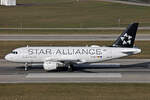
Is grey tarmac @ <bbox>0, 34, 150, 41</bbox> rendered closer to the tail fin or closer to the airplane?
the tail fin

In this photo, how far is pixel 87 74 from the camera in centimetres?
5228

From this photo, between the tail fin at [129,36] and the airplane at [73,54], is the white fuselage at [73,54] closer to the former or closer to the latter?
the airplane at [73,54]

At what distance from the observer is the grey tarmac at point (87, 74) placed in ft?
159

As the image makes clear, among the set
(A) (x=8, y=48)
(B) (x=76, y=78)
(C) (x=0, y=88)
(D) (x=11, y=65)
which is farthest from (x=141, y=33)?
(C) (x=0, y=88)

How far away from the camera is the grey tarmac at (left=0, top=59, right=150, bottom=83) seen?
48438mm

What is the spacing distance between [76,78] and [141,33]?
52277mm

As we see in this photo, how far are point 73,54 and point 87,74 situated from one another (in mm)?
3643

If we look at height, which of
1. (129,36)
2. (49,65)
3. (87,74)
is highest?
(129,36)

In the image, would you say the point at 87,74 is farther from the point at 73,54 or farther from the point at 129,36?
the point at 129,36

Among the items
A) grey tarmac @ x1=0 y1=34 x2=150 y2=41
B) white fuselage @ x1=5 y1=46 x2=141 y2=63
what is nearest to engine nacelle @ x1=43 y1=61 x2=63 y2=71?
white fuselage @ x1=5 y1=46 x2=141 y2=63

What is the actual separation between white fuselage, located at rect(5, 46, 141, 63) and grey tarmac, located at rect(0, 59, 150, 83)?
1.52 metres

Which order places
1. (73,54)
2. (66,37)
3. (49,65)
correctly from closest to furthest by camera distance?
1. (49,65)
2. (73,54)
3. (66,37)

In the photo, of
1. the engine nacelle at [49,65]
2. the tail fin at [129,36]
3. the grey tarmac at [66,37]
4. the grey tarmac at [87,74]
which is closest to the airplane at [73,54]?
the tail fin at [129,36]

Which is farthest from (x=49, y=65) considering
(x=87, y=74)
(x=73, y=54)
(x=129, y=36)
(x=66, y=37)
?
(x=66, y=37)
